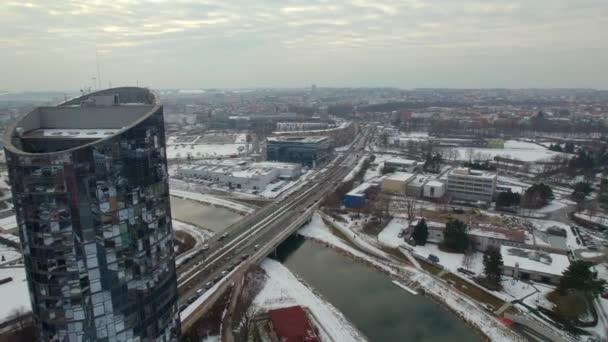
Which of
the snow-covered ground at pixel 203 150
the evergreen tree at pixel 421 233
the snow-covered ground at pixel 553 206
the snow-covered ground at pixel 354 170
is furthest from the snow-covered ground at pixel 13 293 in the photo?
the snow-covered ground at pixel 553 206

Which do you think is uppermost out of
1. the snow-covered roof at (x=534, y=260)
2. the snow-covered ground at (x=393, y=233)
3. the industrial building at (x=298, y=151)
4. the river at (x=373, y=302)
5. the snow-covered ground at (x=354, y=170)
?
the industrial building at (x=298, y=151)

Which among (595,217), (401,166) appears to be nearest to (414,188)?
(401,166)

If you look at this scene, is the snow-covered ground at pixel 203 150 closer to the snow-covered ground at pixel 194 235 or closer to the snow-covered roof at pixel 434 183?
the snow-covered ground at pixel 194 235

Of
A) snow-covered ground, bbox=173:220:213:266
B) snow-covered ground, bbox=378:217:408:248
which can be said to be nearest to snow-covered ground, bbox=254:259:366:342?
snow-covered ground, bbox=173:220:213:266

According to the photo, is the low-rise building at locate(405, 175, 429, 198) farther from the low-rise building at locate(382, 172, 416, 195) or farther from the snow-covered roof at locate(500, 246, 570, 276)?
the snow-covered roof at locate(500, 246, 570, 276)

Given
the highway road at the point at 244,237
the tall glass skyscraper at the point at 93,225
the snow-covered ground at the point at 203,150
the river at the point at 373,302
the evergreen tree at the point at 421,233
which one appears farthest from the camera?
the snow-covered ground at the point at 203,150

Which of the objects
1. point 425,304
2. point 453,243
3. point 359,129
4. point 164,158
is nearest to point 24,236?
point 164,158

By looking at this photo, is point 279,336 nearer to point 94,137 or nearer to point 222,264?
point 222,264
